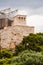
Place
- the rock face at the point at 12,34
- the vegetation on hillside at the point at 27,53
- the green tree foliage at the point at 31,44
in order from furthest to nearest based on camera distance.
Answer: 1. the rock face at the point at 12,34
2. the green tree foliage at the point at 31,44
3. the vegetation on hillside at the point at 27,53

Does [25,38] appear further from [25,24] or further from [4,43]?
[25,24]

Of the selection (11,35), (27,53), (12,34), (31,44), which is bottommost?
(31,44)

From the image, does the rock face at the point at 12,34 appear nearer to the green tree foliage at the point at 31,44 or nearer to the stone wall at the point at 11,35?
the stone wall at the point at 11,35

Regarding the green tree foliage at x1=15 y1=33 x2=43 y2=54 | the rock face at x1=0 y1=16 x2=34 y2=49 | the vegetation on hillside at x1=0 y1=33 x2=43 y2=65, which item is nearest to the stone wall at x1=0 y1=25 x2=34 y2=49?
the rock face at x1=0 y1=16 x2=34 y2=49

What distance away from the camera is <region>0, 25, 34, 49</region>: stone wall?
55.7 m

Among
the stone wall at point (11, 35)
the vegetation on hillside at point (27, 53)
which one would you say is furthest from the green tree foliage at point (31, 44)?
the stone wall at point (11, 35)

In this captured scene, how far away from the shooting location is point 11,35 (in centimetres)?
5584

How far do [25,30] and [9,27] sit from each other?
2.36 meters

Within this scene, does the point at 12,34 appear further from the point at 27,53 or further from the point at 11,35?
the point at 27,53

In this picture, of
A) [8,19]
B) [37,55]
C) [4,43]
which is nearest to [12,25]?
[8,19]

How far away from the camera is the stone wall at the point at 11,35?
55.7m

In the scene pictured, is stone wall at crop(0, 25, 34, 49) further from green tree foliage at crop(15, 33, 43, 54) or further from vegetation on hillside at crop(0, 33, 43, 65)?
green tree foliage at crop(15, 33, 43, 54)

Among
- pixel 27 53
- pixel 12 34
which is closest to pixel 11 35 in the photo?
pixel 12 34

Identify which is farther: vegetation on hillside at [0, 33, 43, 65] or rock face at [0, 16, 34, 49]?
rock face at [0, 16, 34, 49]
